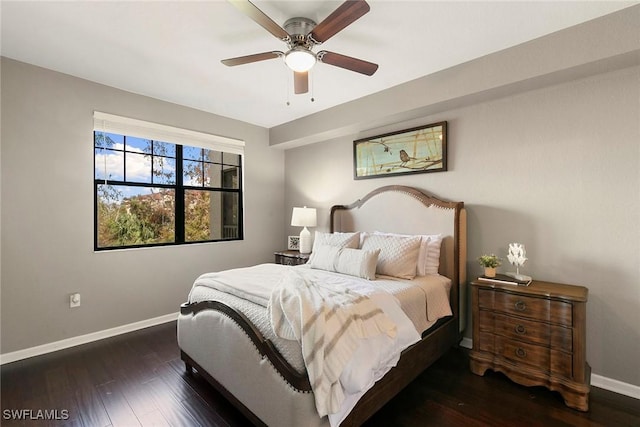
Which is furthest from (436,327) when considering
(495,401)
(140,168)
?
(140,168)

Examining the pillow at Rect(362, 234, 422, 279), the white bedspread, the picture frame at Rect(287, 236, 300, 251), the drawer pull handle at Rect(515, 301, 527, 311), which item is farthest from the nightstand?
the drawer pull handle at Rect(515, 301, 527, 311)

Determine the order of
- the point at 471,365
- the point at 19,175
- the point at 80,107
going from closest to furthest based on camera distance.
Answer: the point at 471,365 < the point at 19,175 < the point at 80,107

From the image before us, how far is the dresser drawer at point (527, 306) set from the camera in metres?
2.00

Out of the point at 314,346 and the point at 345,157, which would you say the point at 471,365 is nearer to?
the point at 314,346

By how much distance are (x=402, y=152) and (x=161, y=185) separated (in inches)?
115

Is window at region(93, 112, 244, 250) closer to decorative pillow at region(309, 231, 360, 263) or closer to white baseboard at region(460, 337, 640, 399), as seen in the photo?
decorative pillow at region(309, 231, 360, 263)

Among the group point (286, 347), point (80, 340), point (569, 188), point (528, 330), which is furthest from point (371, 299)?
point (80, 340)

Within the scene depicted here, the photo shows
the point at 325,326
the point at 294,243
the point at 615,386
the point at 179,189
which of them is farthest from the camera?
the point at 294,243

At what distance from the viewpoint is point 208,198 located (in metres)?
4.07

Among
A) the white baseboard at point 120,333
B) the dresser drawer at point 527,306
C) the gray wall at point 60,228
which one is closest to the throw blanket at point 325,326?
the dresser drawer at point 527,306

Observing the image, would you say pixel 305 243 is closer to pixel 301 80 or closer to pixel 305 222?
pixel 305 222

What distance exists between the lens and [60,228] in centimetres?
279

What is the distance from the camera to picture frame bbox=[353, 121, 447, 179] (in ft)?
9.94

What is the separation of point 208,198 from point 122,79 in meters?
1.67
